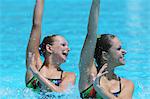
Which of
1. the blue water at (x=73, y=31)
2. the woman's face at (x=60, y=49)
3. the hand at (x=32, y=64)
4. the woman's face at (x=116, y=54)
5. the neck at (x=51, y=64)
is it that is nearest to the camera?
the woman's face at (x=116, y=54)

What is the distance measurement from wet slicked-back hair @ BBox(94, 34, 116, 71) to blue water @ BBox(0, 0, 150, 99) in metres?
0.62

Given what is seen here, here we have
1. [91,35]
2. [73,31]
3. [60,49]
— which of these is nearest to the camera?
[91,35]

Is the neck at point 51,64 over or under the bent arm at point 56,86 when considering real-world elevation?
over

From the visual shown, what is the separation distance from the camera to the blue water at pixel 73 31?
6.82m

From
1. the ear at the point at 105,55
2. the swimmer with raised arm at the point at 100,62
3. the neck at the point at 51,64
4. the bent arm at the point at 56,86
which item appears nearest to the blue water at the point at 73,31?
the bent arm at the point at 56,86

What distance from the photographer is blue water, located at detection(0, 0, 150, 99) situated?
22.4 feet

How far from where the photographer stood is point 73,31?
983 centimetres

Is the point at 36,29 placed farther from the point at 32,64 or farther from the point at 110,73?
the point at 110,73

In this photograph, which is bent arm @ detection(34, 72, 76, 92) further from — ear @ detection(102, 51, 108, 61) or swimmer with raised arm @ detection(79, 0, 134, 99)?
ear @ detection(102, 51, 108, 61)

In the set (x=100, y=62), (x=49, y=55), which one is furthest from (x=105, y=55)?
(x=49, y=55)

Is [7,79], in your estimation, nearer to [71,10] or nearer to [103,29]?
[103,29]

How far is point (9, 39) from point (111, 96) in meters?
5.70

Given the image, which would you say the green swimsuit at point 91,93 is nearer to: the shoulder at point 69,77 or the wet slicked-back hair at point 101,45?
the wet slicked-back hair at point 101,45

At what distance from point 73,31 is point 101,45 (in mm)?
5656
